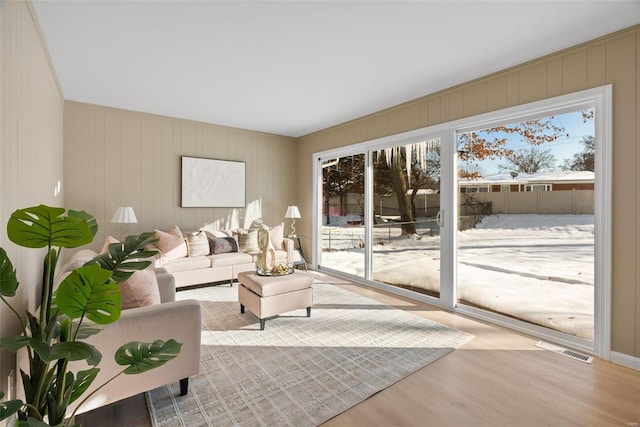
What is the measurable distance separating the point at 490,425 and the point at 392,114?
12.4 feet

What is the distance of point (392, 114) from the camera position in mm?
4570

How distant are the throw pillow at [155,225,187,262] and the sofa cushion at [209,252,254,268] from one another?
428 millimetres

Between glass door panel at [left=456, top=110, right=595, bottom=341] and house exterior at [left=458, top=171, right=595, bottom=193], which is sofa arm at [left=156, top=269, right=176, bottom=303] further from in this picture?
house exterior at [left=458, top=171, right=595, bottom=193]

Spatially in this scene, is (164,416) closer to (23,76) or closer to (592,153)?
(23,76)

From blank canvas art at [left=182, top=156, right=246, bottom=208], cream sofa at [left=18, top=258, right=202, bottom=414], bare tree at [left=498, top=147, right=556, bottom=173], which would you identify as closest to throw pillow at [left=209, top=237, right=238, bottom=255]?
blank canvas art at [left=182, top=156, right=246, bottom=208]

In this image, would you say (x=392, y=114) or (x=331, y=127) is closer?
(x=392, y=114)

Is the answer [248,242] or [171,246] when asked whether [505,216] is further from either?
[171,246]

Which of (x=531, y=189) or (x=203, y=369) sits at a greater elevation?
(x=531, y=189)

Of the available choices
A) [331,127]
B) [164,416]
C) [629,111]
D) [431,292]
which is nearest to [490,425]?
[164,416]

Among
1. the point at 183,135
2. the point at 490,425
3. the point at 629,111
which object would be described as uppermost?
the point at 183,135

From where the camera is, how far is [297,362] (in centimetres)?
258

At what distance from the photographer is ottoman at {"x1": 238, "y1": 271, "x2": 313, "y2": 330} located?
10.6 feet

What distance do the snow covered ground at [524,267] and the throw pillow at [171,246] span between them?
3.22 meters

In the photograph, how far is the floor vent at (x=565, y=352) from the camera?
2633 mm
